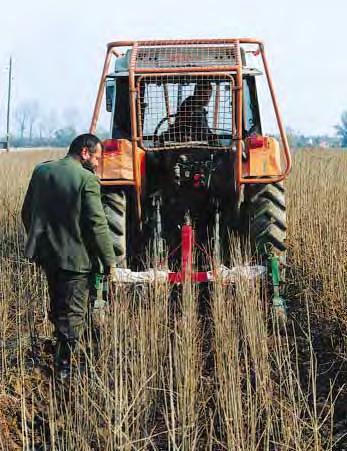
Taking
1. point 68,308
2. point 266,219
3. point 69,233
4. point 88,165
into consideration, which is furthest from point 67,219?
point 266,219

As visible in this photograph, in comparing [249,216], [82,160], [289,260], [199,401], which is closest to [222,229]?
[249,216]

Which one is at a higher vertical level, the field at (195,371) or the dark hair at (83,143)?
the dark hair at (83,143)

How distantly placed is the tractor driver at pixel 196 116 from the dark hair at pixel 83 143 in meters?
1.13

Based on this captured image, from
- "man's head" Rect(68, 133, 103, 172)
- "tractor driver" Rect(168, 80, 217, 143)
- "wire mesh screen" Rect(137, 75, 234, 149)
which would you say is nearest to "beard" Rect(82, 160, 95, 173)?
"man's head" Rect(68, 133, 103, 172)

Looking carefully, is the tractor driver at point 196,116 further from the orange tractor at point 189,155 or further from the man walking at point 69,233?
the man walking at point 69,233

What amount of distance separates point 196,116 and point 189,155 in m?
0.29

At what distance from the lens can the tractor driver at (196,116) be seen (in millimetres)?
5395

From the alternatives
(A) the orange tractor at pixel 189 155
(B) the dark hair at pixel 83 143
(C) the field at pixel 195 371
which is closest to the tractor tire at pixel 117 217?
(A) the orange tractor at pixel 189 155

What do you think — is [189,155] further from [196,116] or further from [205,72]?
[205,72]

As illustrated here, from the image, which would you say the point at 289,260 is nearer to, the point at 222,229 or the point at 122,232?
the point at 222,229

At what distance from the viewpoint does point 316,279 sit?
5.61 metres

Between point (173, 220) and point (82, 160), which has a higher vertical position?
point (82, 160)

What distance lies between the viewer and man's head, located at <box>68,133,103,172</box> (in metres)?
4.31

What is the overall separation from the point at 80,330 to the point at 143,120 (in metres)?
1.82
